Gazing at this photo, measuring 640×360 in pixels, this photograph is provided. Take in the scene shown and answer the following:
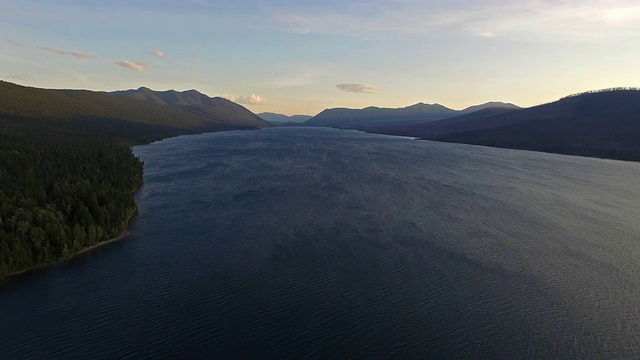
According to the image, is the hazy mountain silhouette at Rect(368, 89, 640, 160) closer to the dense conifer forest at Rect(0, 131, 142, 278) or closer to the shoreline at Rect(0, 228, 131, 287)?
the shoreline at Rect(0, 228, 131, 287)

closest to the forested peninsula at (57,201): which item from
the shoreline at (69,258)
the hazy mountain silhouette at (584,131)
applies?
the shoreline at (69,258)

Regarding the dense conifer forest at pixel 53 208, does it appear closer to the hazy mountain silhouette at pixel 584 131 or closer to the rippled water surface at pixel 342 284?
the rippled water surface at pixel 342 284

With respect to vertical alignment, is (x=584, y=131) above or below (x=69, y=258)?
above

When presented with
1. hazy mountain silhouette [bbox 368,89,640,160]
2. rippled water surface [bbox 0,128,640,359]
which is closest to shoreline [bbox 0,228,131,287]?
rippled water surface [bbox 0,128,640,359]

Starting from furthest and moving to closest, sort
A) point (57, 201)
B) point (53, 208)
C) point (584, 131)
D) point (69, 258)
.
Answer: point (584, 131) → point (57, 201) → point (53, 208) → point (69, 258)

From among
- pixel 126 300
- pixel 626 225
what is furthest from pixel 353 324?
pixel 626 225

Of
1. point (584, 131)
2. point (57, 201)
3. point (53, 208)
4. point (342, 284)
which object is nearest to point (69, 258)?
point (53, 208)

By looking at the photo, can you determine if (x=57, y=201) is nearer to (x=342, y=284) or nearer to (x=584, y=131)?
(x=342, y=284)

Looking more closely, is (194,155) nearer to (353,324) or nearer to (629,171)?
(353,324)
